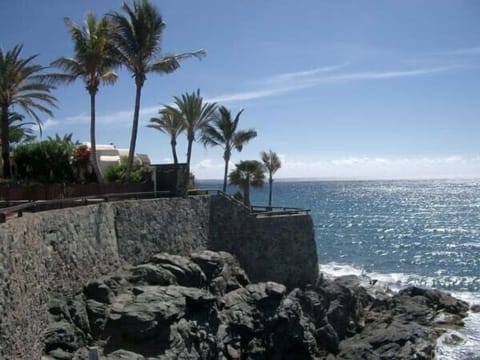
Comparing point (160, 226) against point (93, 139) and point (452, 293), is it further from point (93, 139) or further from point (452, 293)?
point (452, 293)

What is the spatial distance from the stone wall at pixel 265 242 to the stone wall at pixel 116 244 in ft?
0.18

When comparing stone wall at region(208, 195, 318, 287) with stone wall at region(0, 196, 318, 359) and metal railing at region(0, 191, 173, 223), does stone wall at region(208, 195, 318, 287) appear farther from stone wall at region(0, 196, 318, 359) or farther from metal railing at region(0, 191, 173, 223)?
metal railing at region(0, 191, 173, 223)

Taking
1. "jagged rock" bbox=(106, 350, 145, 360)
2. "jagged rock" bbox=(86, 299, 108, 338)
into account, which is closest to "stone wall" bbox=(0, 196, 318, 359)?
"jagged rock" bbox=(86, 299, 108, 338)

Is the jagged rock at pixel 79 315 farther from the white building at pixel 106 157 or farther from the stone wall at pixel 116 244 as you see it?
the white building at pixel 106 157

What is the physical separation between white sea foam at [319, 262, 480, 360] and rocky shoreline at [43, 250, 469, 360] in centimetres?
72

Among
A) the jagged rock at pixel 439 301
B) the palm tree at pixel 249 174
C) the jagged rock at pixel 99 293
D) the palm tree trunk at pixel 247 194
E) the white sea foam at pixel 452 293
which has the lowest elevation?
the white sea foam at pixel 452 293

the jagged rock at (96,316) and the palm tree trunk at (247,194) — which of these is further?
the palm tree trunk at (247,194)

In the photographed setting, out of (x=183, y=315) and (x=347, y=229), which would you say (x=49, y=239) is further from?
(x=347, y=229)

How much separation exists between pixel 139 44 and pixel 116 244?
1213 centimetres

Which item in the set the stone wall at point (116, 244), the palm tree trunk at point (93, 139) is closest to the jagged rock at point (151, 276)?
the stone wall at point (116, 244)

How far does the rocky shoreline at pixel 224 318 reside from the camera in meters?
16.7

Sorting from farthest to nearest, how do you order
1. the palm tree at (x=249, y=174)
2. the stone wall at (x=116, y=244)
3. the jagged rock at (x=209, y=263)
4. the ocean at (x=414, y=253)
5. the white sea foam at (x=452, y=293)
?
the palm tree at (x=249, y=174), the ocean at (x=414, y=253), the white sea foam at (x=452, y=293), the jagged rock at (x=209, y=263), the stone wall at (x=116, y=244)

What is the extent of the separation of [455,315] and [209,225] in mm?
17693

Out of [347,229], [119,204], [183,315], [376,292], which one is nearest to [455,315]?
[376,292]
